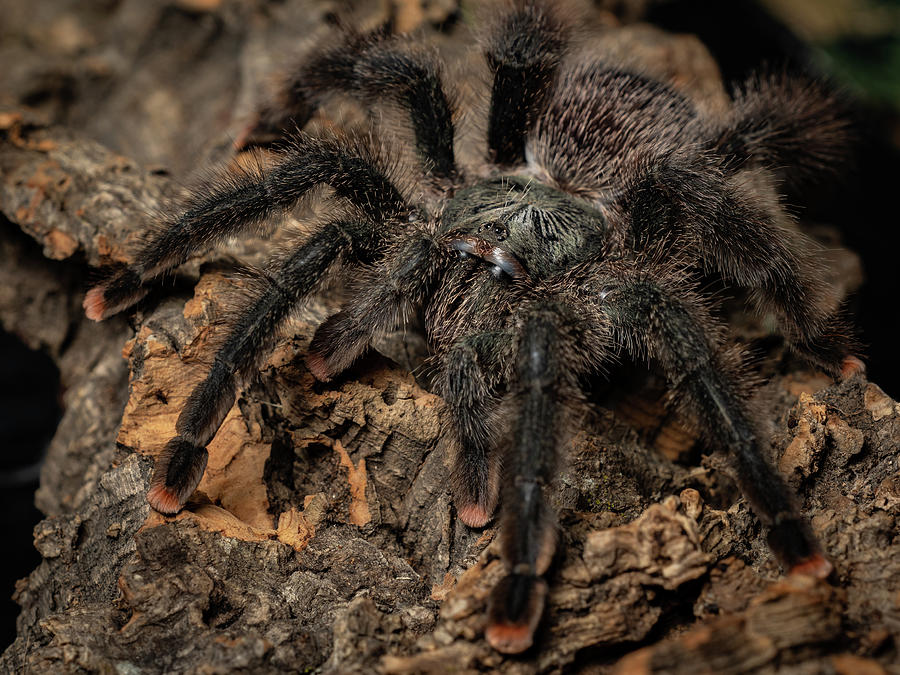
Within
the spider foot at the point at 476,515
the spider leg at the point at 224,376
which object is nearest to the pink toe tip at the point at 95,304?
Answer: the spider leg at the point at 224,376

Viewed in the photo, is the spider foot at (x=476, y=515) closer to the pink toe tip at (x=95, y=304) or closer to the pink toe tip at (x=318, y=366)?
the pink toe tip at (x=318, y=366)

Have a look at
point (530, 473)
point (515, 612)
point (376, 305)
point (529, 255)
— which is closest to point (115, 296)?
point (376, 305)

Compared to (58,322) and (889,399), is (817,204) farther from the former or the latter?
(58,322)

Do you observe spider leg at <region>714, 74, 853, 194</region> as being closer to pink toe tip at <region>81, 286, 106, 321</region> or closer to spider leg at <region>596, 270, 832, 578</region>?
spider leg at <region>596, 270, 832, 578</region>

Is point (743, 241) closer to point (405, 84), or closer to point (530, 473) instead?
point (530, 473)

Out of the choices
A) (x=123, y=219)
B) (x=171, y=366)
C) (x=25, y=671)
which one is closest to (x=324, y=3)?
(x=123, y=219)

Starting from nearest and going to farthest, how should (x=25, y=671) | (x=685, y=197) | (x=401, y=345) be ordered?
(x=25, y=671), (x=685, y=197), (x=401, y=345)
